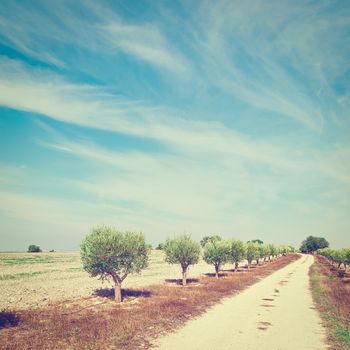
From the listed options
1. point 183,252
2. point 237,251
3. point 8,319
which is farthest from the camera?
point 237,251

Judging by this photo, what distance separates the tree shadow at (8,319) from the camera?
21.1 m

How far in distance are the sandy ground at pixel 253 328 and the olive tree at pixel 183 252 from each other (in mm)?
12586

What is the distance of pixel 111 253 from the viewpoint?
3050 cm

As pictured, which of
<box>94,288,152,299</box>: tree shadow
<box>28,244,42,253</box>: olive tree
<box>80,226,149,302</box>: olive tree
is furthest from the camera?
<box>28,244,42,253</box>: olive tree

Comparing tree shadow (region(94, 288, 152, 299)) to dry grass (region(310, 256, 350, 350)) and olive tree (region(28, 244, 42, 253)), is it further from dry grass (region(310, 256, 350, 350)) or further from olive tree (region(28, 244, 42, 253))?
olive tree (region(28, 244, 42, 253))

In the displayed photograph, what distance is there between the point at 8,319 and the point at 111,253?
10.4m

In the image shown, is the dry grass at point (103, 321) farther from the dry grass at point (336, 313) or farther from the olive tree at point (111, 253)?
the dry grass at point (336, 313)

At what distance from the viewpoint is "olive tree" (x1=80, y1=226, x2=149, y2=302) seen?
30.7 metres

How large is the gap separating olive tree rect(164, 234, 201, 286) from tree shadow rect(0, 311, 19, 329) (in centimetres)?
2491

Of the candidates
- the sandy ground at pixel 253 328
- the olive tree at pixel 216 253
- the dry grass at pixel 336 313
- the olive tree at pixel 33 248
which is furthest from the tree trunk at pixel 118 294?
the olive tree at pixel 33 248

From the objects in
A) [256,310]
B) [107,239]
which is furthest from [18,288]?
[256,310]

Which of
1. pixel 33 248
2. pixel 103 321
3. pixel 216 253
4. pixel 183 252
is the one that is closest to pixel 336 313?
pixel 103 321

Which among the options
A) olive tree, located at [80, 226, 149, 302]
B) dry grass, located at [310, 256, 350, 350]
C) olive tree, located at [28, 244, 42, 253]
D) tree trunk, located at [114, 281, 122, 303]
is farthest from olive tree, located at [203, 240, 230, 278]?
olive tree, located at [28, 244, 42, 253]

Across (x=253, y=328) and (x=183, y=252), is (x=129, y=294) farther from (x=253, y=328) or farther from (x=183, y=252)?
(x=253, y=328)
